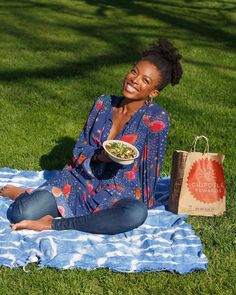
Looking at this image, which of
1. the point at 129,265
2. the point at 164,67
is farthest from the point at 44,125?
the point at 129,265

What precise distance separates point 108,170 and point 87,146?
0.76 feet

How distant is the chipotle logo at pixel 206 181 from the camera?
13.0ft

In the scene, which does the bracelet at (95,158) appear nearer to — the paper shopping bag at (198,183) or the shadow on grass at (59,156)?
the paper shopping bag at (198,183)

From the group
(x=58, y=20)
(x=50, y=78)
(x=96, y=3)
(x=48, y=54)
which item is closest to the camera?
(x=50, y=78)

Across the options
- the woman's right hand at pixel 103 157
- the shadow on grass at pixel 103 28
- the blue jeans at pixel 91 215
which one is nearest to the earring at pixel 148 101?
the woman's right hand at pixel 103 157

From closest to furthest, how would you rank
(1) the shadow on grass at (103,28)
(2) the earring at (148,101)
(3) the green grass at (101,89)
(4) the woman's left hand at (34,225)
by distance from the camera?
(3) the green grass at (101,89) → (4) the woman's left hand at (34,225) → (2) the earring at (148,101) → (1) the shadow on grass at (103,28)

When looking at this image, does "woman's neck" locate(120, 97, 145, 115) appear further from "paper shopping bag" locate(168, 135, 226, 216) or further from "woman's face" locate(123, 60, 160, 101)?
"paper shopping bag" locate(168, 135, 226, 216)

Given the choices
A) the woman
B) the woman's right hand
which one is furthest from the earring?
the woman's right hand

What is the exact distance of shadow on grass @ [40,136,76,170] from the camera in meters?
4.90

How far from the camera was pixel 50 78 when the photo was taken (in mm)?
7297

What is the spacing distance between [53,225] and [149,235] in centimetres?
66

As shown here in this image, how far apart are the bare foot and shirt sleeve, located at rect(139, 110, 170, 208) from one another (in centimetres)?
92

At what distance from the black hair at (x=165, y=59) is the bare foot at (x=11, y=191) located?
4.24ft

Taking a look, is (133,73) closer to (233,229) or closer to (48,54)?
(233,229)
